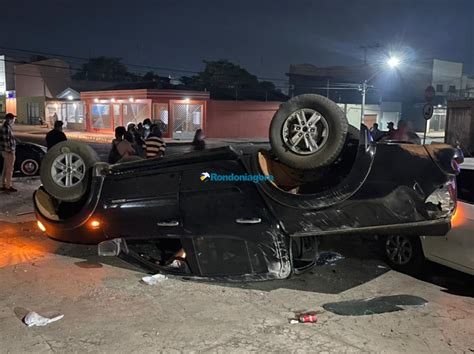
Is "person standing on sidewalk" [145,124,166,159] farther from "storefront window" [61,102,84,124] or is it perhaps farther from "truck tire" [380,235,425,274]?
"storefront window" [61,102,84,124]

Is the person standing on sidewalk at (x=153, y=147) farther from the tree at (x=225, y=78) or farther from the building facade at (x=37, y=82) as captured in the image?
the building facade at (x=37, y=82)

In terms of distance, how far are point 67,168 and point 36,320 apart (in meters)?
2.08

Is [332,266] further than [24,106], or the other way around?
[24,106]

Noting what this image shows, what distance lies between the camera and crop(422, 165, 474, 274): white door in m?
4.97

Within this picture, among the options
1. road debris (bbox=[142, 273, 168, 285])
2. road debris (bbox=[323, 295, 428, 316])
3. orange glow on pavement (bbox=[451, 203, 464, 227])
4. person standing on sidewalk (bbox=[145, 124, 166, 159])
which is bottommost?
road debris (bbox=[323, 295, 428, 316])

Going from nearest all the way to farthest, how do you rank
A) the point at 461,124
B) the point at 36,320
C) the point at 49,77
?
the point at 36,320 < the point at 461,124 < the point at 49,77

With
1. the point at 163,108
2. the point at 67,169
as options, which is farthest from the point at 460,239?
the point at 163,108

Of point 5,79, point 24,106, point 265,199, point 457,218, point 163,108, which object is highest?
point 5,79

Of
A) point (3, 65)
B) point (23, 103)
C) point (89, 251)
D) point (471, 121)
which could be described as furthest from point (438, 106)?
point (3, 65)

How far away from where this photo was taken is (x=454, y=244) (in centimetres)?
510

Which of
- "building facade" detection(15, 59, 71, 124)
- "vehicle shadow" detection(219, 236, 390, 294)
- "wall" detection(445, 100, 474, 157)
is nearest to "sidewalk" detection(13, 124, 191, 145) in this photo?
"wall" detection(445, 100, 474, 157)

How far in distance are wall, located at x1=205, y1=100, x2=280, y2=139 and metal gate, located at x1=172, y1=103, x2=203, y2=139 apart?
808 millimetres

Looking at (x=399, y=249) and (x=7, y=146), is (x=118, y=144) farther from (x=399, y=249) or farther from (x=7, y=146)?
(x=399, y=249)

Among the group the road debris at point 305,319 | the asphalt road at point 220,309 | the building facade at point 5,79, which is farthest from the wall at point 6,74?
the road debris at point 305,319
